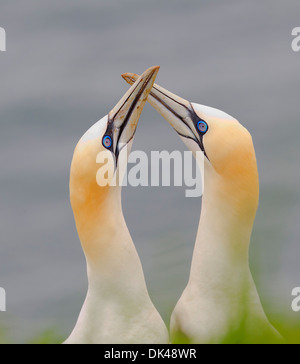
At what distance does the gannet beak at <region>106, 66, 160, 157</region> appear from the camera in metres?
6.56

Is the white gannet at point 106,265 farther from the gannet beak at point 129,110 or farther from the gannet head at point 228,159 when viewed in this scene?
the gannet head at point 228,159

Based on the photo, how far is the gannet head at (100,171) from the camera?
20.4ft

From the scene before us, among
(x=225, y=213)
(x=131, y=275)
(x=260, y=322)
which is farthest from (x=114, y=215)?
(x=260, y=322)

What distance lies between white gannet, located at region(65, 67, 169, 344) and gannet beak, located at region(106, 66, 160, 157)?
0.48 ft

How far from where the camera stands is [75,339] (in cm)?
617

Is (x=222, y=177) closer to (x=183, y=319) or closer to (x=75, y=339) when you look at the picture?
(x=183, y=319)

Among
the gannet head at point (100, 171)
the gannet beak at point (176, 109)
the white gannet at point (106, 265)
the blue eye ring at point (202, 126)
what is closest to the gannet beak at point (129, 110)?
the gannet head at point (100, 171)

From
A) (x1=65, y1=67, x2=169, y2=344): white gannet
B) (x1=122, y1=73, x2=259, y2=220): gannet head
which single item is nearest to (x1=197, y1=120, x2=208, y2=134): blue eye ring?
(x1=122, y1=73, x2=259, y2=220): gannet head

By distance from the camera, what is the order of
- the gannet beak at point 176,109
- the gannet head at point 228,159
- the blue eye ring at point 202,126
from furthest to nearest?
the gannet beak at point 176,109
the blue eye ring at point 202,126
the gannet head at point 228,159

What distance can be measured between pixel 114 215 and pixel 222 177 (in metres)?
0.92

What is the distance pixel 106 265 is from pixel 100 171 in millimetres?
712

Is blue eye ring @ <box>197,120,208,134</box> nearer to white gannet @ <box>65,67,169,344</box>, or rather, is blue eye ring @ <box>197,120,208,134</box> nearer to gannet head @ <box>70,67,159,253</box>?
gannet head @ <box>70,67,159,253</box>

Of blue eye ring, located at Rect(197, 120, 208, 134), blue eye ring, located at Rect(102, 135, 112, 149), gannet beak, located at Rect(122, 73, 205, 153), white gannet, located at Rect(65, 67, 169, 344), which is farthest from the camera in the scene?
gannet beak, located at Rect(122, 73, 205, 153)

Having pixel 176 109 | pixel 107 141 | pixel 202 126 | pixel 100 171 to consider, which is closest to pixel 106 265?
pixel 100 171
